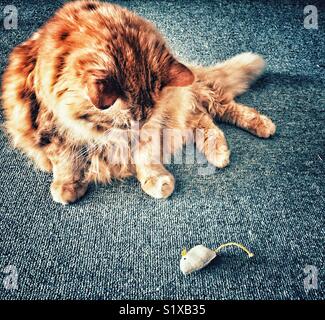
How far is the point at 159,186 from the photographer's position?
4.00 feet

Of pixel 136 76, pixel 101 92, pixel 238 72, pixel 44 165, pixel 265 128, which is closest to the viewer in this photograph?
pixel 101 92

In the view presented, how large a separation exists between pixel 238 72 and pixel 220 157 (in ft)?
1.51

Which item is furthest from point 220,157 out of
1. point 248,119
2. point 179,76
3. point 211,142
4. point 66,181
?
point 66,181

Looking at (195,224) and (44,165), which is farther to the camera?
(44,165)

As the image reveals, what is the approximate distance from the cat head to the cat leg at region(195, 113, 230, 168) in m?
0.35

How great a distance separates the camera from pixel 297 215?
117 cm

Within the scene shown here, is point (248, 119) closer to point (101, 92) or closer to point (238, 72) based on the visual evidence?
point (238, 72)

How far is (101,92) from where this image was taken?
87 centimetres

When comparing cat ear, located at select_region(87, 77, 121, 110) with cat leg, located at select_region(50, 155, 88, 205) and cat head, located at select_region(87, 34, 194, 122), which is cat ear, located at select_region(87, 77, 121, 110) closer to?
cat head, located at select_region(87, 34, 194, 122)

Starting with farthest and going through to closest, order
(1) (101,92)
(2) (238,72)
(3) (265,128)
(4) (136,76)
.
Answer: (2) (238,72) → (3) (265,128) → (4) (136,76) → (1) (101,92)

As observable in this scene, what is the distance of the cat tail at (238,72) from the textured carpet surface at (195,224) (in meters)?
0.06

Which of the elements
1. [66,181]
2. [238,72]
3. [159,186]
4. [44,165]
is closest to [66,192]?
[66,181]

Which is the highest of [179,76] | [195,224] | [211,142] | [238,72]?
[179,76]

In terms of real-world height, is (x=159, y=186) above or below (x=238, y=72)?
below
